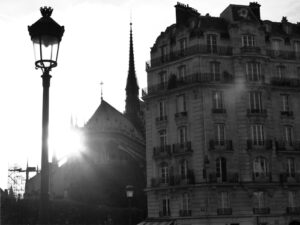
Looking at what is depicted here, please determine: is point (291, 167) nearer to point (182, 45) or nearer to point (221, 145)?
point (221, 145)

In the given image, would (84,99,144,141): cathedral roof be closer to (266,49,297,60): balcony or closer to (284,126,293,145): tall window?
(266,49,297,60): balcony

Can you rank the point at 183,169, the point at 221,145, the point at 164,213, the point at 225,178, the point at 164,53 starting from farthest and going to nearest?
the point at 164,53, the point at 164,213, the point at 183,169, the point at 221,145, the point at 225,178

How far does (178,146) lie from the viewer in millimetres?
48000

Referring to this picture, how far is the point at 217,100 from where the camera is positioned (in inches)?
1895

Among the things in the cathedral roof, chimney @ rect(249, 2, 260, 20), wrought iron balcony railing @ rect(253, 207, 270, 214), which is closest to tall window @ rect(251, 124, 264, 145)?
wrought iron balcony railing @ rect(253, 207, 270, 214)

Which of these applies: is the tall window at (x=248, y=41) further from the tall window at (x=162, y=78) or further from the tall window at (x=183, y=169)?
the tall window at (x=183, y=169)

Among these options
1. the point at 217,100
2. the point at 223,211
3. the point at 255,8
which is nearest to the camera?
the point at 223,211

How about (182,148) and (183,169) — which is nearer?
(183,169)

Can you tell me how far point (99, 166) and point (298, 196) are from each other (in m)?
43.8

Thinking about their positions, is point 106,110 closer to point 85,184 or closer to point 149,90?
point 85,184

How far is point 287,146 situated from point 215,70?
9.07m

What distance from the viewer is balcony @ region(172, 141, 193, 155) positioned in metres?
47.1

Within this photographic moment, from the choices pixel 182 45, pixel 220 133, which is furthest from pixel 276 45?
pixel 220 133

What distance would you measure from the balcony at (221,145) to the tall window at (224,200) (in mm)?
3608
